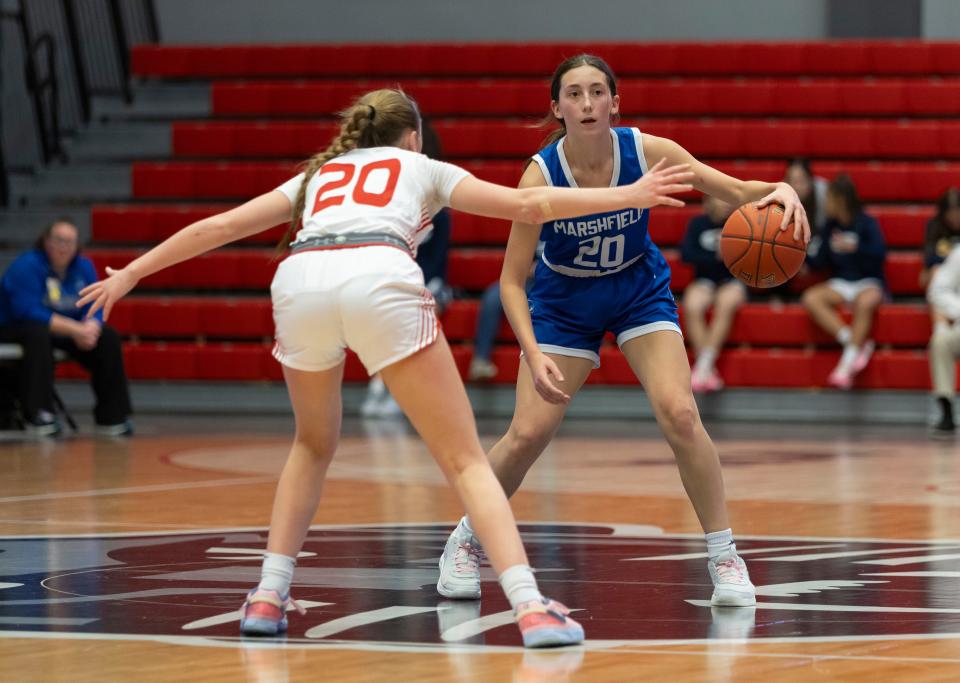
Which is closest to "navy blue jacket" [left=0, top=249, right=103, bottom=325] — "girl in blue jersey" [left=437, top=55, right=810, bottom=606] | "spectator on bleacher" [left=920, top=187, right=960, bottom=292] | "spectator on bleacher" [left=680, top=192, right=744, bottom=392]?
"spectator on bleacher" [left=680, top=192, right=744, bottom=392]

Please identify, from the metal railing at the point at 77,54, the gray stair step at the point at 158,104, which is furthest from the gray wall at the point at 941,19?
the metal railing at the point at 77,54

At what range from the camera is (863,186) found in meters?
11.7

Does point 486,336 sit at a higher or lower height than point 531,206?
lower

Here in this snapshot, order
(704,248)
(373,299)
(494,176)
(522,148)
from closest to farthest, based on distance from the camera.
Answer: (373,299) < (704,248) < (494,176) < (522,148)

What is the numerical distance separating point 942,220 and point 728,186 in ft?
19.9

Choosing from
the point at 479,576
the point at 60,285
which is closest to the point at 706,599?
the point at 479,576

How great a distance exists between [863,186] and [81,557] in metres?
8.08

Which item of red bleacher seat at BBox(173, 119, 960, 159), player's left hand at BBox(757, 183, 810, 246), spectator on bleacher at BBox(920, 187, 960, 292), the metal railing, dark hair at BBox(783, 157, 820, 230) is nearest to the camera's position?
player's left hand at BBox(757, 183, 810, 246)

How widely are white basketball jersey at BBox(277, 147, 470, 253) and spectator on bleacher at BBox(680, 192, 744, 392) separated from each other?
6.93 metres

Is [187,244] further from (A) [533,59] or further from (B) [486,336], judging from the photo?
(A) [533,59]

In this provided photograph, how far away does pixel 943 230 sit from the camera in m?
9.92

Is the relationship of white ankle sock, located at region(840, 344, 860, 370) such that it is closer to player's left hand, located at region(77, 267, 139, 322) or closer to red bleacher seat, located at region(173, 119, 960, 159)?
red bleacher seat, located at region(173, 119, 960, 159)

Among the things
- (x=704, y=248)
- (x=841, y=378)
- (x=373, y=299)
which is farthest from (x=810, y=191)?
(x=373, y=299)

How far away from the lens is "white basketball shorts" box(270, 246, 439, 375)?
3.54m
